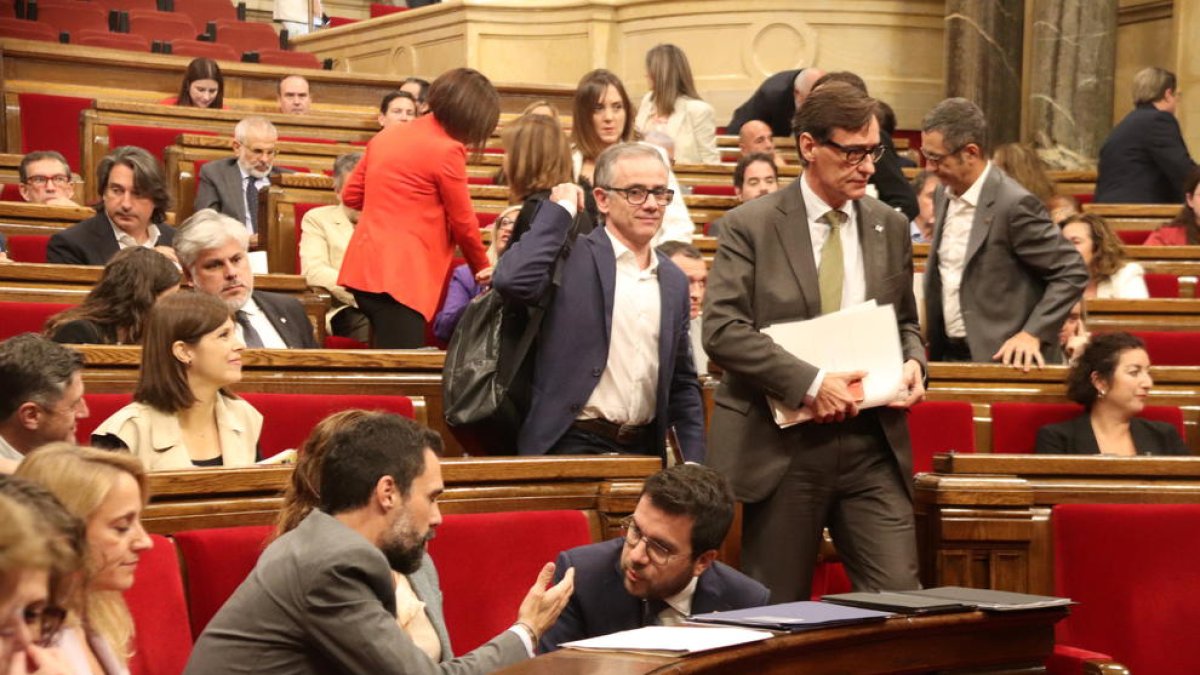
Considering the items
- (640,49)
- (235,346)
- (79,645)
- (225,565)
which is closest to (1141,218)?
(640,49)

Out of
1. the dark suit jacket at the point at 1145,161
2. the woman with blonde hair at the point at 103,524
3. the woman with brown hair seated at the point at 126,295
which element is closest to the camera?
the woman with blonde hair at the point at 103,524

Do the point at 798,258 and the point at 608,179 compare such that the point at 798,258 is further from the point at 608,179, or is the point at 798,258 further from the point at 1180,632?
the point at 1180,632

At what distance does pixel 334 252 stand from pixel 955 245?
85.0 inches

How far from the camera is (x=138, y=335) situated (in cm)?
384

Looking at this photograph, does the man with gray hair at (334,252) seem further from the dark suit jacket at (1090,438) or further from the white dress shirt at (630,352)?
the dark suit jacket at (1090,438)

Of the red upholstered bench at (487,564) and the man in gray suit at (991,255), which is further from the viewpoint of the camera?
the man in gray suit at (991,255)

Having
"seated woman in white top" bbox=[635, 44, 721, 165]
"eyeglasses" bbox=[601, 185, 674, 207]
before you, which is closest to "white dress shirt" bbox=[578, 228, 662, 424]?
"eyeglasses" bbox=[601, 185, 674, 207]

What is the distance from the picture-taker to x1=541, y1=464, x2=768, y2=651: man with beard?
9.32 ft

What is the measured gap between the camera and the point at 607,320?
3.42 metres

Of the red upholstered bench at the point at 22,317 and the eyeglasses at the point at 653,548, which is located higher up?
the red upholstered bench at the point at 22,317

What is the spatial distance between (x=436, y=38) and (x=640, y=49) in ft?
5.00

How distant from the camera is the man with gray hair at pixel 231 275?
13.3 ft

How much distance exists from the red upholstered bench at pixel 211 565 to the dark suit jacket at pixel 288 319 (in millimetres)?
1548

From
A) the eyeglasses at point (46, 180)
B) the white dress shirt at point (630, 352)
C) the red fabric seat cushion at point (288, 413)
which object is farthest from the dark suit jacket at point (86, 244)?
the white dress shirt at point (630, 352)
